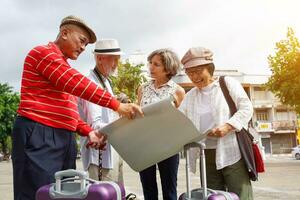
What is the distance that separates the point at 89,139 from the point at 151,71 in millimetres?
1026

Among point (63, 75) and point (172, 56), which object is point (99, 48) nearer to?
point (172, 56)

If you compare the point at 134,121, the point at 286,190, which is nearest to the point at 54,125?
the point at 134,121

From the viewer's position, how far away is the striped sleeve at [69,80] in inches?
106

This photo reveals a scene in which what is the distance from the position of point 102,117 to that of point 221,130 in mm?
922

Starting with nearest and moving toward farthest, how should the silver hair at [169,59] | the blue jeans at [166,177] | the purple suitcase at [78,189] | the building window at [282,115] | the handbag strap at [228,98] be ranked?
the purple suitcase at [78,189]
the handbag strap at [228,98]
the blue jeans at [166,177]
the silver hair at [169,59]
the building window at [282,115]

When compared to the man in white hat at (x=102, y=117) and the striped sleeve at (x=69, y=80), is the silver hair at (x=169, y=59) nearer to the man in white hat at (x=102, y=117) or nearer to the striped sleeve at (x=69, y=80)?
the man in white hat at (x=102, y=117)

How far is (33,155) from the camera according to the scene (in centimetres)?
271

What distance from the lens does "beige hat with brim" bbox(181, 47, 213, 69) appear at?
325 cm

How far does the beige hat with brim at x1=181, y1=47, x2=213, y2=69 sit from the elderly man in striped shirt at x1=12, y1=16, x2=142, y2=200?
766mm

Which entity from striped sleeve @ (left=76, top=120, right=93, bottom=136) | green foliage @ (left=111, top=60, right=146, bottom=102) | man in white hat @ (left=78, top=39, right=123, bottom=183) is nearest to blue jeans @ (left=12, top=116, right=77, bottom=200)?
striped sleeve @ (left=76, top=120, right=93, bottom=136)

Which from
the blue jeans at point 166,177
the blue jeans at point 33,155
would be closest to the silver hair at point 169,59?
the blue jeans at point 166,177

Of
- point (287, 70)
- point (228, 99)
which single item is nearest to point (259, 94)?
point (287, 70)

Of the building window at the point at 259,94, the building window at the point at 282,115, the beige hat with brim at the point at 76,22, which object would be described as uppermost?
the building window at the point at 259,94

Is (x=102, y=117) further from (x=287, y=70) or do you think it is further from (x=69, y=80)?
(x=287, y=70)
